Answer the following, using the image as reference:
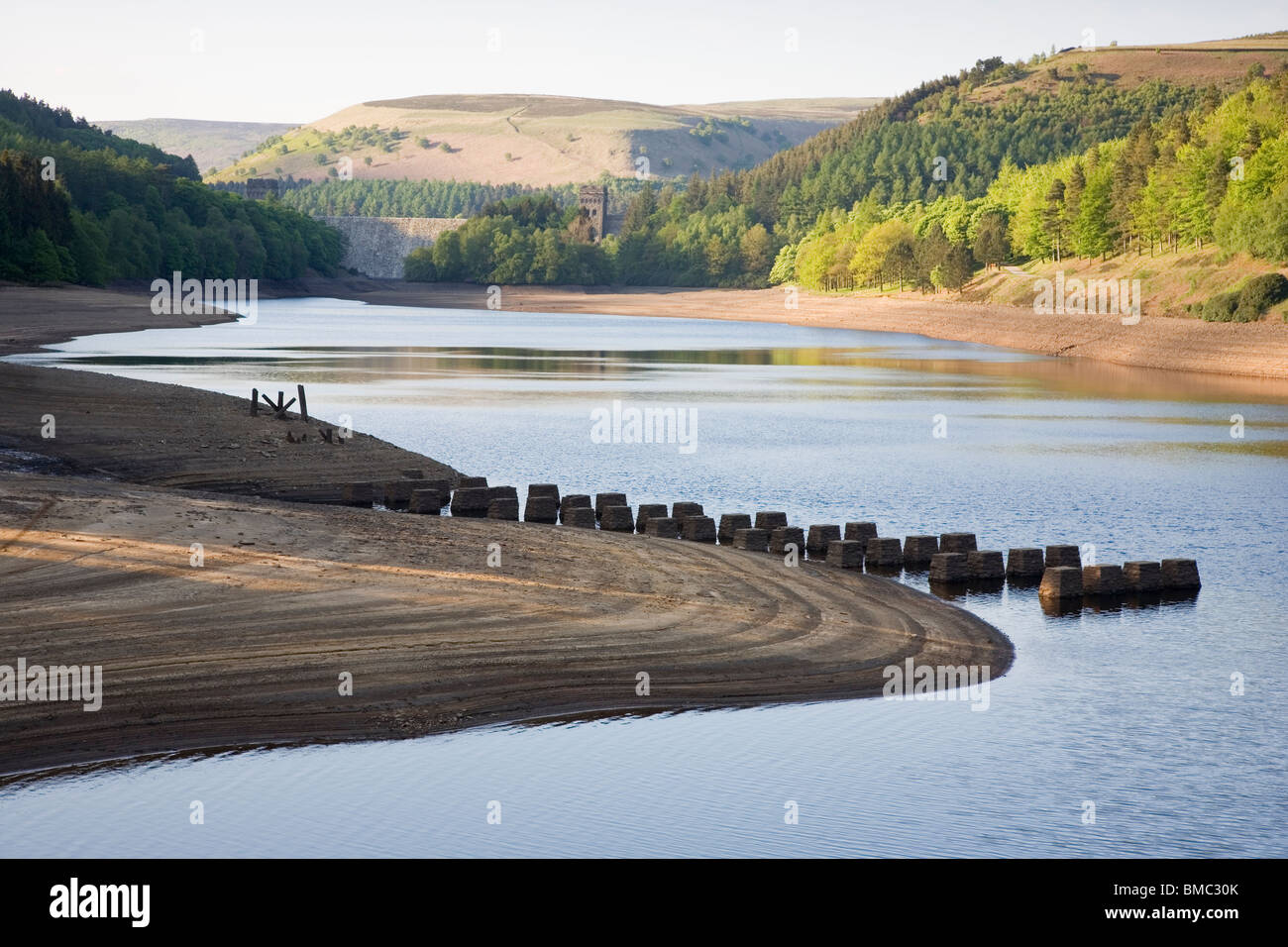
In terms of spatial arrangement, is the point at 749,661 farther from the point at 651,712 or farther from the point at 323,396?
the point at 323,396

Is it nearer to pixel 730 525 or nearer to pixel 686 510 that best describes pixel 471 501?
pixel 686 510

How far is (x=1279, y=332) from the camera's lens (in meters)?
94.6

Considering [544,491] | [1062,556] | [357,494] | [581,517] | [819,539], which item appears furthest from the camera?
[544,491]

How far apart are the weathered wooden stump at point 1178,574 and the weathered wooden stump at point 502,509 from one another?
14227 mm

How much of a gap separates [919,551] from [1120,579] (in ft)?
14.1

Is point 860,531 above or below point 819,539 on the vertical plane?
above

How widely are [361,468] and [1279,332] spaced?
2750 inches

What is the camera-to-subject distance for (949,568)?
106ft

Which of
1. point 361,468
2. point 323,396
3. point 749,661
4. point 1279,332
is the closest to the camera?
point 749,661

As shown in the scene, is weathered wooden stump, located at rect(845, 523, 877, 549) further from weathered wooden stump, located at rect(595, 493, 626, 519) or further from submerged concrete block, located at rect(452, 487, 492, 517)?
submerged concrete block, located at rect(452, 487, 492, 517)
